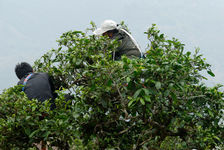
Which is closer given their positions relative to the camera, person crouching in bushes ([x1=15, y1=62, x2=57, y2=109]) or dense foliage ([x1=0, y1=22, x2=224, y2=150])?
dense foliage ([x1=0, y1=22, x2=224, y2=150])

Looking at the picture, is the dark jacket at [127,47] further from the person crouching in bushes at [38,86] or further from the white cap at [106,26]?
the person crouching in bushes at [38,86]

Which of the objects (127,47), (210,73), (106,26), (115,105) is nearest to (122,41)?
(127,47)

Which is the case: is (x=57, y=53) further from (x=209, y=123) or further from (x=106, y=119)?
(x=209, y=123)

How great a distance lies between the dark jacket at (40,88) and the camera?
4496mm

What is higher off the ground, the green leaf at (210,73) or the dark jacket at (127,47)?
the dark jacket at (127,47)

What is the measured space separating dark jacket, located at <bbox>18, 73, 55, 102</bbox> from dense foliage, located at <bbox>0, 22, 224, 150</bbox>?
13.3 inches

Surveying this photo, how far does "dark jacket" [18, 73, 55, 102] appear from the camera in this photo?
4.50 metres

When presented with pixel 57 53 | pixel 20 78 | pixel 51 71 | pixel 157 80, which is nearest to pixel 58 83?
pixel 51 71

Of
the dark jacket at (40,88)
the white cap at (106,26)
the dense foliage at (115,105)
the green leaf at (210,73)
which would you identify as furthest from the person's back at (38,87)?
the green leaf at (210,73)

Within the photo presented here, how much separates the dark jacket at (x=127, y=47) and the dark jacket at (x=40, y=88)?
1.22m

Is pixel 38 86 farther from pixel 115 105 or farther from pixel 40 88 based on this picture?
pixel 115 105

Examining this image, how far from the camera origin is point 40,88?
4535mm

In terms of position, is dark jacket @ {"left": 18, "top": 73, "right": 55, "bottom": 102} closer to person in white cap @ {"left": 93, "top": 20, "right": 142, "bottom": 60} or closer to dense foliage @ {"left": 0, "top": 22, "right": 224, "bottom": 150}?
dense foliage @ {"left": 0, "top": 22, "right": 224, "bottom": 150}

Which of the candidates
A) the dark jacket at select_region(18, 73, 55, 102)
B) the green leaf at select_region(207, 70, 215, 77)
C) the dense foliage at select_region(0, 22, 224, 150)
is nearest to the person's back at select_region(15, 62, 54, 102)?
the dark jacket at select_region(18, 73, 55, 102)
